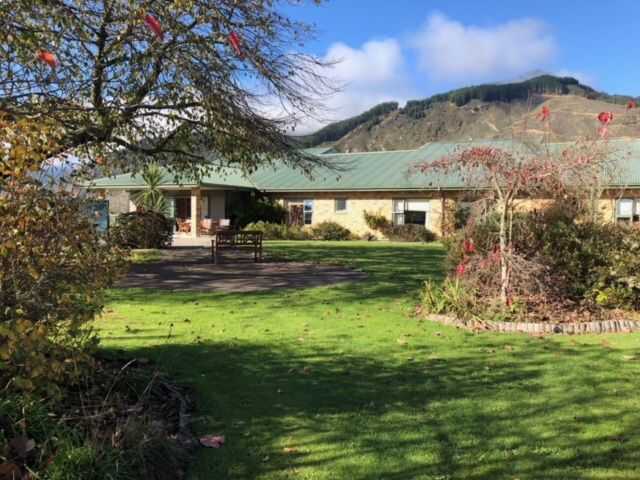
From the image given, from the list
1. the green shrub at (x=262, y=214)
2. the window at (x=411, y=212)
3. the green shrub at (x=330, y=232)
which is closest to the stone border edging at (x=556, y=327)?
the window at (x=411, y=212)

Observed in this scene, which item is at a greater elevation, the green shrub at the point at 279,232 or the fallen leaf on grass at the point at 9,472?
the green shrub at the point at 279,232

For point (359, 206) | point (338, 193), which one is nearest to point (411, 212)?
point (359, 206)

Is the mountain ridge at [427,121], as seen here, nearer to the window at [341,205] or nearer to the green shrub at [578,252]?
the window at [341,205]

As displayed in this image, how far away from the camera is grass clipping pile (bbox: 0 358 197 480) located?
308 cm

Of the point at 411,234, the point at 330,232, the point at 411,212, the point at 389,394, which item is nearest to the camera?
the point at 389,394

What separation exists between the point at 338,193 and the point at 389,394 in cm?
2700

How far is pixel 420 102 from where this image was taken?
85375mm

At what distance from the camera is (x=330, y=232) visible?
30.9 meters

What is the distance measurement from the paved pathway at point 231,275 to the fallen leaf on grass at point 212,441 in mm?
7158

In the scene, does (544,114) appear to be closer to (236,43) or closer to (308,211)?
(236,43)

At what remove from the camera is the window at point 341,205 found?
104 feet

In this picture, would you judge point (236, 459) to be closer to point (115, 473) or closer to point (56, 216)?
point (115, 473)

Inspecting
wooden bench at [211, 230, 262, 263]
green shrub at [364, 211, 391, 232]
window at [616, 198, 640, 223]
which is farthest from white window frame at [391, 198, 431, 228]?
wooden bench at [211, 230, 262, 263]

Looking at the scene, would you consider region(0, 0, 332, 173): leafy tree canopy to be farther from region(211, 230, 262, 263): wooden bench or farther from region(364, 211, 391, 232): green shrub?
region(364, 211, 391, 232): green shrub
